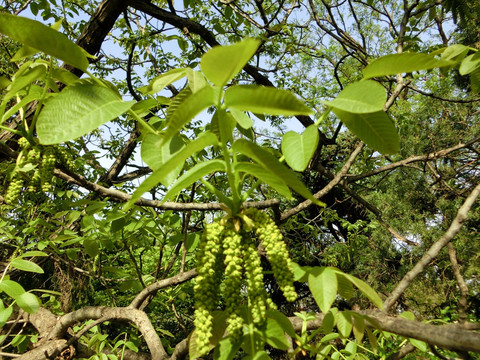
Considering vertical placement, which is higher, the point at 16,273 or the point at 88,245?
the point at 88,245

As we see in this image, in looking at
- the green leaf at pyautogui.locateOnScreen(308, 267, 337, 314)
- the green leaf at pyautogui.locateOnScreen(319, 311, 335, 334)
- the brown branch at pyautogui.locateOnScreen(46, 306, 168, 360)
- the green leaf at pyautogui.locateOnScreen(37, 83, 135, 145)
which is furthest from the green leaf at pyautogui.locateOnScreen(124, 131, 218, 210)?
the brown branch at pyautogui.locateOnScreen(46, 306, 168, 360)

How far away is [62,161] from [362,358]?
1.47 meters

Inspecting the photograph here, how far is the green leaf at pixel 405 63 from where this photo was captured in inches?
29.2

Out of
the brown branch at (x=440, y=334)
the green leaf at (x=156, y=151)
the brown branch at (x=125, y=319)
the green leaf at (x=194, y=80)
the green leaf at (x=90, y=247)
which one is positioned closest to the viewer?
the brown branch at (x=440, y=334)

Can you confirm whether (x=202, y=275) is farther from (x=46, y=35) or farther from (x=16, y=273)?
(x=16, y=273)

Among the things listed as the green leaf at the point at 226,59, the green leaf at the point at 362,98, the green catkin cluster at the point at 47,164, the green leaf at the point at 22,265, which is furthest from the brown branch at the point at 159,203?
the green leaf at the point at 226,59

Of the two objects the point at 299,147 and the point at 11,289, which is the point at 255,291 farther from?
the point at 11,289

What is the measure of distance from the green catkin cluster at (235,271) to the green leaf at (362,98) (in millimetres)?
323

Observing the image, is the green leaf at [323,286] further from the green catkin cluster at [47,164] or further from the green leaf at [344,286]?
the green catkin cluster at [47,164]

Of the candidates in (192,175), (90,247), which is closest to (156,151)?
(192,175)

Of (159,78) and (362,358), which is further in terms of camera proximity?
(362,358)

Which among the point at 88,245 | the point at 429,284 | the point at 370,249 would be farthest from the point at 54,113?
the point at 370,249

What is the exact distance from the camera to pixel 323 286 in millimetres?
744

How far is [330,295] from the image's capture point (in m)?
0.72
